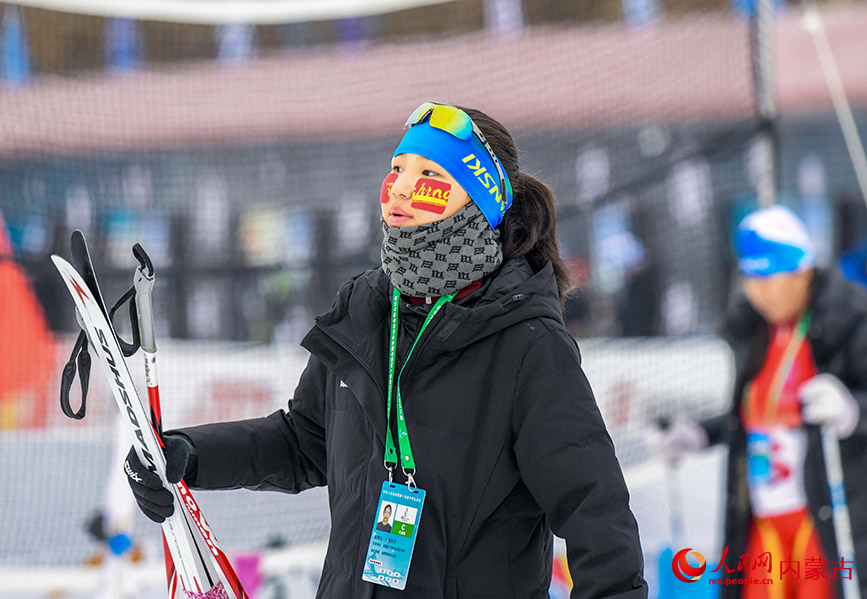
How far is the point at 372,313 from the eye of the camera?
121 cm

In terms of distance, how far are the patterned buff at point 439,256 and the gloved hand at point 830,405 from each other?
1902 millimetres

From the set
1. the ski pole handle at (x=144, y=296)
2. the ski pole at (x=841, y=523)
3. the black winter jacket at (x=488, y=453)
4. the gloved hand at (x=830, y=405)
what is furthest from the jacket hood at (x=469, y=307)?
the ski pole at (x=841, y=523)

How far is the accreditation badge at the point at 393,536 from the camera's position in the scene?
1090mm

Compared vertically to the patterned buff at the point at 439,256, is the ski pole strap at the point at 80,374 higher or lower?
lower

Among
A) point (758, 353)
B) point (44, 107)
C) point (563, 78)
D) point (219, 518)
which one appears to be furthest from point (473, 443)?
point (563, 78)

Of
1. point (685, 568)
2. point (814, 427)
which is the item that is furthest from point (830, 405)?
point (685, 568)

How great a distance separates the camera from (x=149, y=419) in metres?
1.29

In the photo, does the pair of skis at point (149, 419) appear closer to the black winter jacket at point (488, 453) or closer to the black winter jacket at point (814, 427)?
the black winter jacket at point (488, 453)

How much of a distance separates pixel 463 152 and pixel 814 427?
2.05 metres

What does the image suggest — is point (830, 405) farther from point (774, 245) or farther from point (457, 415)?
point (457, 415)

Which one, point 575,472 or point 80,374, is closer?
point 575,472

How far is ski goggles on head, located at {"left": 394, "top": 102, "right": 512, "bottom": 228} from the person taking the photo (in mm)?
1219

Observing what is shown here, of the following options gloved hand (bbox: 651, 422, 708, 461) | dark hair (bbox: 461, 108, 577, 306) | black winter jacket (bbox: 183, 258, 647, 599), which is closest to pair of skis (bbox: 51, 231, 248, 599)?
black winter jacket (bbox: 183, 258, 647, 599)

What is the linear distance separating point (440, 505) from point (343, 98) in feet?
12.7
